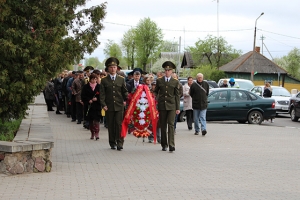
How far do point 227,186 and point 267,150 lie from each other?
19.0ft

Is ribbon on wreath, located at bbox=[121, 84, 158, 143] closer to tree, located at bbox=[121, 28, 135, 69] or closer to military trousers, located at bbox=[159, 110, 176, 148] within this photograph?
military trousers, located at bbox=[159, 110, 176, 148]

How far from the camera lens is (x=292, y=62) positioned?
381 ft

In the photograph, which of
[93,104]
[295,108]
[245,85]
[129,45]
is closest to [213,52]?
[129,45]

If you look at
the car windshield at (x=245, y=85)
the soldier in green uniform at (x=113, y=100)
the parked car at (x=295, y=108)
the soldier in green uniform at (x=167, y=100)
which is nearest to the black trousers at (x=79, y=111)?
the soldier in green uniform at (x=113, y=100)

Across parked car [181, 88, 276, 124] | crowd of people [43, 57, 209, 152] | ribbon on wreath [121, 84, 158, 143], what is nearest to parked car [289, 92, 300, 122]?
parked car [181, 88, 276, 124]

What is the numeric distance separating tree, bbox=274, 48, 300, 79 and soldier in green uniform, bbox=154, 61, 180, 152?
322 feet

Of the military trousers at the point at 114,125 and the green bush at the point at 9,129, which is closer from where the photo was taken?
the green bush at the point at 9,129

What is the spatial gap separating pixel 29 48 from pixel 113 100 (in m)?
2.31

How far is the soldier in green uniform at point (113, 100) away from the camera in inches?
560

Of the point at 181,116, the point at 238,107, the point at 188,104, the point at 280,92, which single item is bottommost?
the point at 181,116

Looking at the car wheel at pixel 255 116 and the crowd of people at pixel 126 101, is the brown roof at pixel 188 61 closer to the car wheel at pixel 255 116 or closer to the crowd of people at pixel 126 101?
the car wheel at pixel 255 116

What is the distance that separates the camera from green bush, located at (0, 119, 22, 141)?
1241 centimetres

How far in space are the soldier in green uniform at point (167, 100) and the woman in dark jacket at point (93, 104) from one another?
2.35 meters

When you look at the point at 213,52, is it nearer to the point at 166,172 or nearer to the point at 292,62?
the point at 292,62
